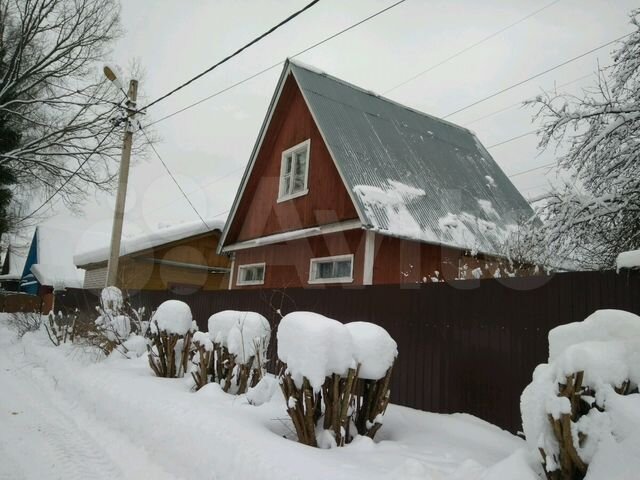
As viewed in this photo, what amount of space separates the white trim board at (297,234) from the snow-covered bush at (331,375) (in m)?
5.25

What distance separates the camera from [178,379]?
6660 mm

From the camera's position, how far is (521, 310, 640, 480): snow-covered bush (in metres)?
2.57

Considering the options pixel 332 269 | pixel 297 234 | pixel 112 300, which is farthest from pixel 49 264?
pixel 332 269

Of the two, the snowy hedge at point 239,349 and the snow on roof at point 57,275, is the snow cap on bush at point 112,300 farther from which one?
the snow on roof at point 57,275

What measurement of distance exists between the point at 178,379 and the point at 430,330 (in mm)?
3779

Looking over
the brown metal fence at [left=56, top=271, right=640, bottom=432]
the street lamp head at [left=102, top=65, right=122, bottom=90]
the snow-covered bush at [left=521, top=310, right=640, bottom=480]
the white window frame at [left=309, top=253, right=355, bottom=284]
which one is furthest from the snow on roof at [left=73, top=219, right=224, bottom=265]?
the snow-covered bush at [left=521, top=310, right=640, bottom=480]

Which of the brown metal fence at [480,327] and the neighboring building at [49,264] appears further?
the neighboring building at [49,264]

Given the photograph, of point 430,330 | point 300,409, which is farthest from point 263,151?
point 300,409

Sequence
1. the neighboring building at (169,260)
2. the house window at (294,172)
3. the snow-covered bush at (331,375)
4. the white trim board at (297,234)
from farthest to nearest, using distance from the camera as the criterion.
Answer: the neighboring building at (169,260) < the house window at (294,172) < the white trim board at (297,234) < the snow-covered bush at (331,375)

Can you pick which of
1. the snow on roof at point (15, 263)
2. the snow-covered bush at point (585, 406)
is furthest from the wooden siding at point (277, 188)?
the snow on roof at point (15, 263)

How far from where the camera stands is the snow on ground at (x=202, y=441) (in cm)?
323

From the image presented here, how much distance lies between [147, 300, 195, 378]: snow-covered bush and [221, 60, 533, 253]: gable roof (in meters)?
3.91

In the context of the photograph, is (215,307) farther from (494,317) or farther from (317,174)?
(494,317)

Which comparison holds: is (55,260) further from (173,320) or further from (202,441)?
(202,441)
